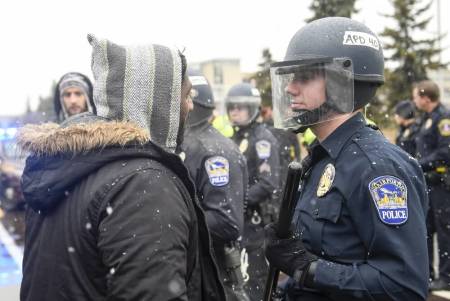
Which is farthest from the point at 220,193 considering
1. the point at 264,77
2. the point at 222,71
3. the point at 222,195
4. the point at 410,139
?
the point at 222,71

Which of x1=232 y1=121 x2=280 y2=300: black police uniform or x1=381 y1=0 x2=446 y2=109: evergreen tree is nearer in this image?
x1=232 y1=121 x2=280 y2=300: black police uniform

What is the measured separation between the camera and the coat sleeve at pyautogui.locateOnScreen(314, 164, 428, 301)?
204 cm

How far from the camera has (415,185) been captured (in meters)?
2.15

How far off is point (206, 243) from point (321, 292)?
1.89 ft

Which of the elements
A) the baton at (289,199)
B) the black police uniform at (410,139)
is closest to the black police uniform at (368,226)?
the baton at (289,199)

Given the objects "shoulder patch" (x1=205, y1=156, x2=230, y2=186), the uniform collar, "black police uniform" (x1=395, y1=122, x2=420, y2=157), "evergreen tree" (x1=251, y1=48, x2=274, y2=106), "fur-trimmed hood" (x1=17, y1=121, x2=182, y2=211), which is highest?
"fur-trimmed hood" (x1=17, y1=121, x2=182, y2=211)

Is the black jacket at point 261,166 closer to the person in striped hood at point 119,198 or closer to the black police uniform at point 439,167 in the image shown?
the black police uniform at point 439,167

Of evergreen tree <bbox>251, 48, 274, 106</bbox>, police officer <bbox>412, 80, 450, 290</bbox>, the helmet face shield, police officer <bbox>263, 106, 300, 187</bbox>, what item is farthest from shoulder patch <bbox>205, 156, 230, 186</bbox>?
evergreen tree <bbox>251, 48, 274, 106</bbox>

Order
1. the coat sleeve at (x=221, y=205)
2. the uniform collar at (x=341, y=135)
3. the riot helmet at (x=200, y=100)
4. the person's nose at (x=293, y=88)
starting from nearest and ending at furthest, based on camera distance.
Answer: the uniform collar at (x=341, y=135), the person's nose at (x=293, y=88), the coat sleeve at (x=221, y=205), the riot helmet at (x=200, y=100)

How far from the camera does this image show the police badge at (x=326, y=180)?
225cm

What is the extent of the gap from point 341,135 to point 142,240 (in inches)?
43.8

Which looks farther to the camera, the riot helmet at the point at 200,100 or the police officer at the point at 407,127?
the police officer at the point at 407,127

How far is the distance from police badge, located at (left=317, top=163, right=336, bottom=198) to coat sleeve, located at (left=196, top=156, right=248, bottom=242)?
155 cm

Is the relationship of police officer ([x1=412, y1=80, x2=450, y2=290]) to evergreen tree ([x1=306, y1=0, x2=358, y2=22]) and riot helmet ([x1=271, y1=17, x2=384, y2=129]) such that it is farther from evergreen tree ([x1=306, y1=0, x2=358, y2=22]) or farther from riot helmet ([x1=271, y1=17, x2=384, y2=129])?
evergreen tree ([x1=306, y1=0, x2=358, y2=22])
